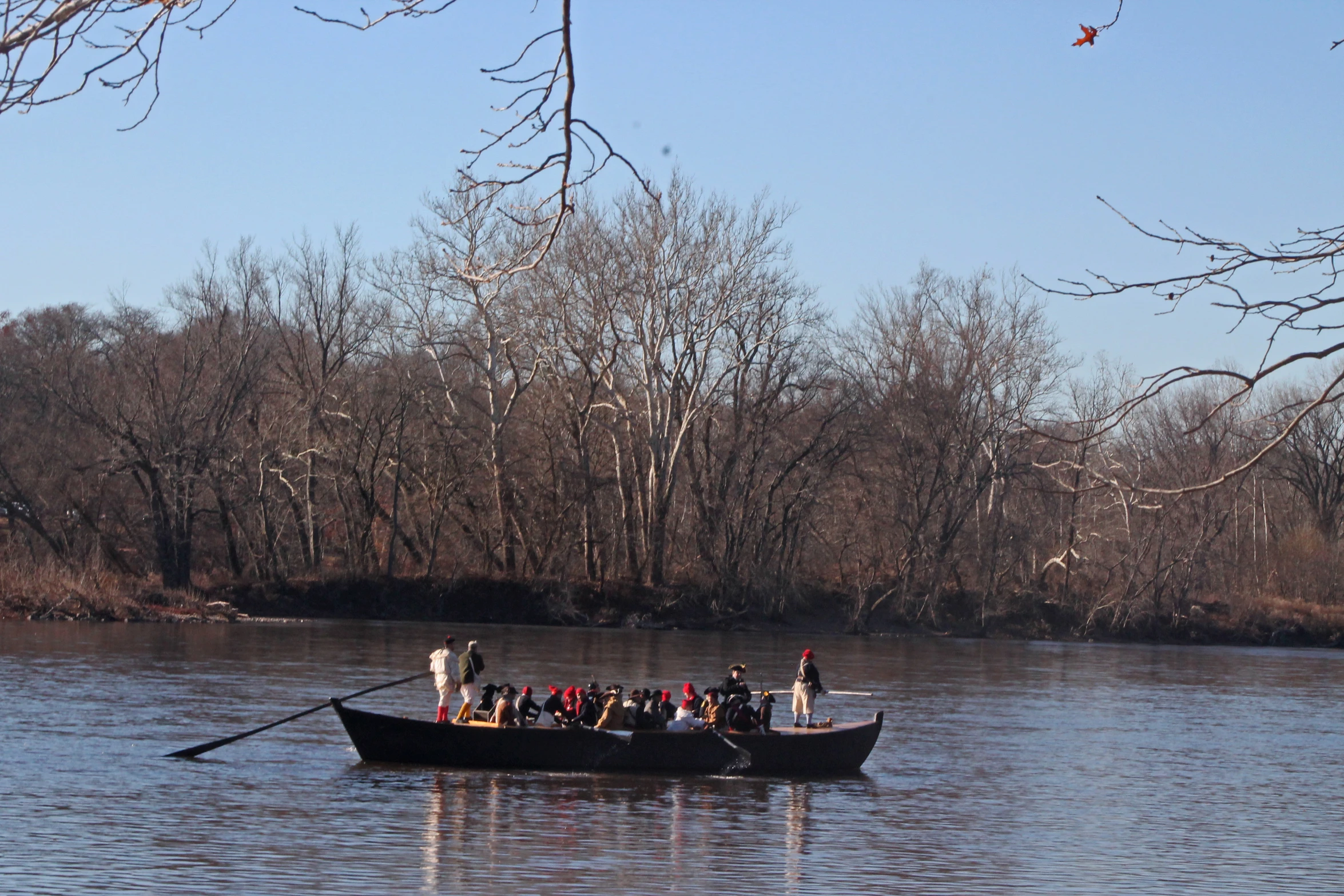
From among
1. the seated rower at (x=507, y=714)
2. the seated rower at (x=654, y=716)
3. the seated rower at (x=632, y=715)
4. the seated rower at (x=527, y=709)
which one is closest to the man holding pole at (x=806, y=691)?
the seated rower at (x=654, y=716)

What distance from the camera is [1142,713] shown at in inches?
1241

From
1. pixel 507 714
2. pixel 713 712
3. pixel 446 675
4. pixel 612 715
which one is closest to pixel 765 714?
pixel 713 712

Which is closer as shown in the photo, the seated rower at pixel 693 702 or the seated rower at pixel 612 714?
the seated rower at pixel 612 714

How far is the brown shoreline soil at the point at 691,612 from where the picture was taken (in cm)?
5247

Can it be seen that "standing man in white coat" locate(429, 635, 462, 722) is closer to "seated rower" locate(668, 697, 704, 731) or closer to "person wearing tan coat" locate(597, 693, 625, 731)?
"person wearing tan coat" locate(597, 693, 625, 731)

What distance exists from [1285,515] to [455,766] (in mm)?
62732

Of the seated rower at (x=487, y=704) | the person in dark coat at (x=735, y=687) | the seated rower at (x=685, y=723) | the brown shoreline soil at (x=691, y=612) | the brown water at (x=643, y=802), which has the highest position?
the brown shoreline soil at (x=691, y=612)

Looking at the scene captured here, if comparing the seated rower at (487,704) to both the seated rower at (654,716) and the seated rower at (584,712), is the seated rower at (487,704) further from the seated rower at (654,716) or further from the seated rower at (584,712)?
the seated rower at (654,716)

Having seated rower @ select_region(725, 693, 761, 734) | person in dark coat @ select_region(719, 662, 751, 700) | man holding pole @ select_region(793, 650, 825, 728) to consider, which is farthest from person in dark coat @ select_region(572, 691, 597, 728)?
man holding pole @ select_region(793, 650, 825, 728)

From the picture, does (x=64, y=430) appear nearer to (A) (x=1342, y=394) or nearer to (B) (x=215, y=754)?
(B) (x=215, y=754)

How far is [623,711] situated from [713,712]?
1.47 metres

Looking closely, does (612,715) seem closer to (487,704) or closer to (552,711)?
(552,711)

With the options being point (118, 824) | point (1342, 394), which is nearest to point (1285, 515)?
point (118, 824)

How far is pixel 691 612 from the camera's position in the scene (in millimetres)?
54656
